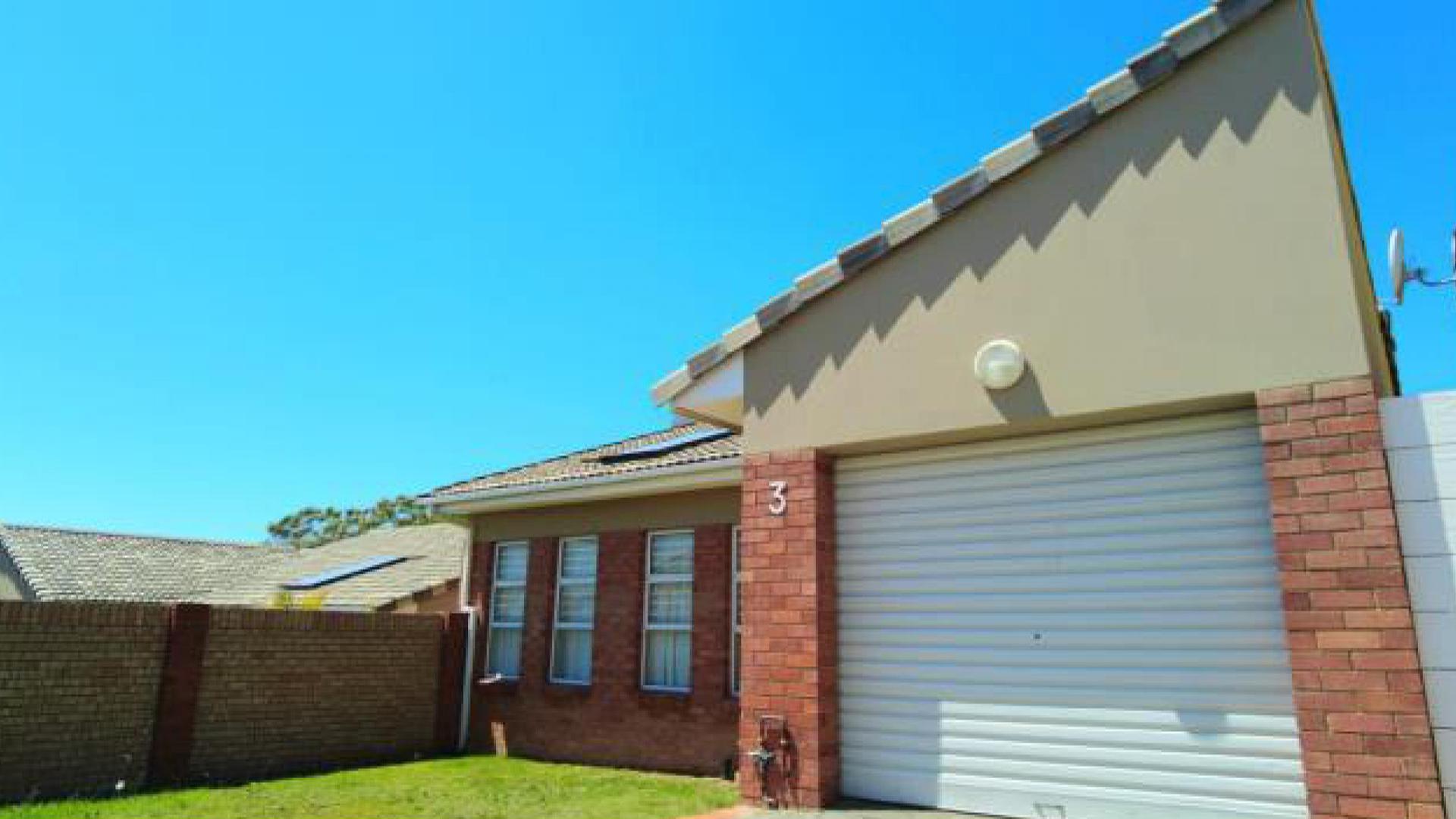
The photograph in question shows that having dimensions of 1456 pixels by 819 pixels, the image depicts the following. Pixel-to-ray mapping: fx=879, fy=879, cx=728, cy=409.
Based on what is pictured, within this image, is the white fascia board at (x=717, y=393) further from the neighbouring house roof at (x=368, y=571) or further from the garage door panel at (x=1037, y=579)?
the neighbouring house roof at (x=368, y=571)

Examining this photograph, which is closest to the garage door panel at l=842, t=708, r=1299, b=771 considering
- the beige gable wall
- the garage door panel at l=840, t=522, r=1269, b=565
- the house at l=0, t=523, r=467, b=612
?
the garage door panel at l=840, t=522, r=1269, b=565

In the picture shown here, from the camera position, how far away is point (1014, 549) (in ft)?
19.1

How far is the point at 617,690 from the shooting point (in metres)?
11.7

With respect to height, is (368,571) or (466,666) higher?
(368,571)

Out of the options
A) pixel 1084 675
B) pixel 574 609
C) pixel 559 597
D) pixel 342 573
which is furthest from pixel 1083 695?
pixel 342 573

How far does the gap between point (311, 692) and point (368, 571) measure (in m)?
9.48

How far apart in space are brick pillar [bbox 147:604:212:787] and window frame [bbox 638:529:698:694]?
17.7 ft

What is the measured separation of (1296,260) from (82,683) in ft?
39.6

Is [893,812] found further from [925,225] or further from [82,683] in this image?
[82,683]

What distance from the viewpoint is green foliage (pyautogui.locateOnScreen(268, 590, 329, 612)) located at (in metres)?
17.6

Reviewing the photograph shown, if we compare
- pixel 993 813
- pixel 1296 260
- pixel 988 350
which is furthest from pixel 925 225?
pixel 993 813

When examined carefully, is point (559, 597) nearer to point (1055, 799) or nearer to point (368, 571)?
point (1055, 799)

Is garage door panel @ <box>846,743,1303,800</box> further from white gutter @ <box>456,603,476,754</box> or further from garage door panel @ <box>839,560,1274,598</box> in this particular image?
white gutter @ <box>456,603,476,754</box>

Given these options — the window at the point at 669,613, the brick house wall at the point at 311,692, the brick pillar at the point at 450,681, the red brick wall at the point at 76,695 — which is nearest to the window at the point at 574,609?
the window at the point at 669,613
